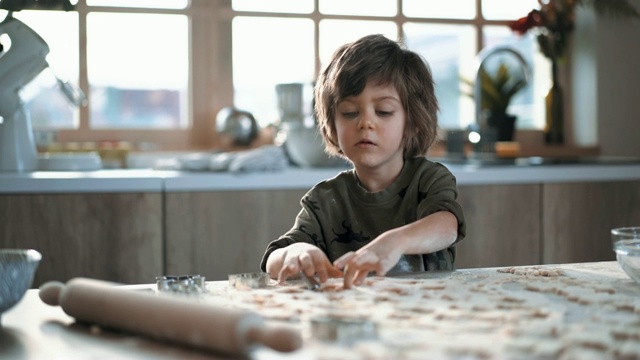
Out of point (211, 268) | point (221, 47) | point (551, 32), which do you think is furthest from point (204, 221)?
point (551, 32)

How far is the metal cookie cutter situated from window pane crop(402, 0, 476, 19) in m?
2.75

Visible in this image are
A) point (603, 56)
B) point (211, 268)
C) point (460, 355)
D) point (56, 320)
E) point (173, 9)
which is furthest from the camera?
point (603, 56)

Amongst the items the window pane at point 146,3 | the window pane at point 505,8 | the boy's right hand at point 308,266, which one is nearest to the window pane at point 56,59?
the window pane at point 146,3

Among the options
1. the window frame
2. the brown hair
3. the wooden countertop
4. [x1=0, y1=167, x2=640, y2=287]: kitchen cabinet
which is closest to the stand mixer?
the wooden countertop

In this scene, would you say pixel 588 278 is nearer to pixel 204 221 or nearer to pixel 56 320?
pixel 56 320

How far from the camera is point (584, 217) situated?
264cm

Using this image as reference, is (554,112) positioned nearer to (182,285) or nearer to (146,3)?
(146,3)

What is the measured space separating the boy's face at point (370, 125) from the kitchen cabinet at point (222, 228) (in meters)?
0.87

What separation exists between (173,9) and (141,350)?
2684mm

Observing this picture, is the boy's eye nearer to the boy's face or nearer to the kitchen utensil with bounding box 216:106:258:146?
the boy's face

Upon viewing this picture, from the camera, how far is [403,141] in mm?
1581

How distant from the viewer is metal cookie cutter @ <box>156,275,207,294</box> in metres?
0.96

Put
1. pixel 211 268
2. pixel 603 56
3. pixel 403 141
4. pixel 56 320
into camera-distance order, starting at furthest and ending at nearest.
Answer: pixel 603 56 < pixel 211 268 < pixel 403 141 < pixel 56 320

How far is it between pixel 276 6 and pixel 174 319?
110 inches
